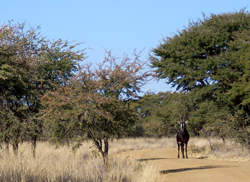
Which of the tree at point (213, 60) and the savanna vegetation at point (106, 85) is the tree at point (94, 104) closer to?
the savanna vegetation at point (106, 85)

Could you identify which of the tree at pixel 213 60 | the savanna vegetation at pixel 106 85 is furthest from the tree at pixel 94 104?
the tree at pixel 213 60

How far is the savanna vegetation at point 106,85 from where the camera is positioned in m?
11.5

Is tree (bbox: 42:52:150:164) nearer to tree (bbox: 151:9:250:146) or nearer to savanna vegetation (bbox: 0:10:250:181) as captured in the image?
savanna vegetation (bbox: 0:10:250:181)

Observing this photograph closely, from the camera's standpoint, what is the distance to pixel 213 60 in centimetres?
2189

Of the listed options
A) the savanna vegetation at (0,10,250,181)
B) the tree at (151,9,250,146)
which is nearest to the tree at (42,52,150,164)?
the savanna vegetation at (0,10,250,181)

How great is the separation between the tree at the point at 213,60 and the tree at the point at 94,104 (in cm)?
1023

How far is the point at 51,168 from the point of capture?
984 centimetres

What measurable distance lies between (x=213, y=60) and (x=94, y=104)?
40.8ft

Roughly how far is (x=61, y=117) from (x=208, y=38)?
46.4 feet

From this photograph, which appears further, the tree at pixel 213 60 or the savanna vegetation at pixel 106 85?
the tree at pixel 213 60

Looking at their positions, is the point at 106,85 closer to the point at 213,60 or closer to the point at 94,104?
the point at 94,104

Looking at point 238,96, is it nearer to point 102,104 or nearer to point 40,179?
point 102,104

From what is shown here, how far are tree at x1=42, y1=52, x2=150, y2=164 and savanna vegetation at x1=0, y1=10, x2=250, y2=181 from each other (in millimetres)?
33

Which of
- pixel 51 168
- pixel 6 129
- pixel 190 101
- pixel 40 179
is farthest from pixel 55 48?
pixel 190 101
